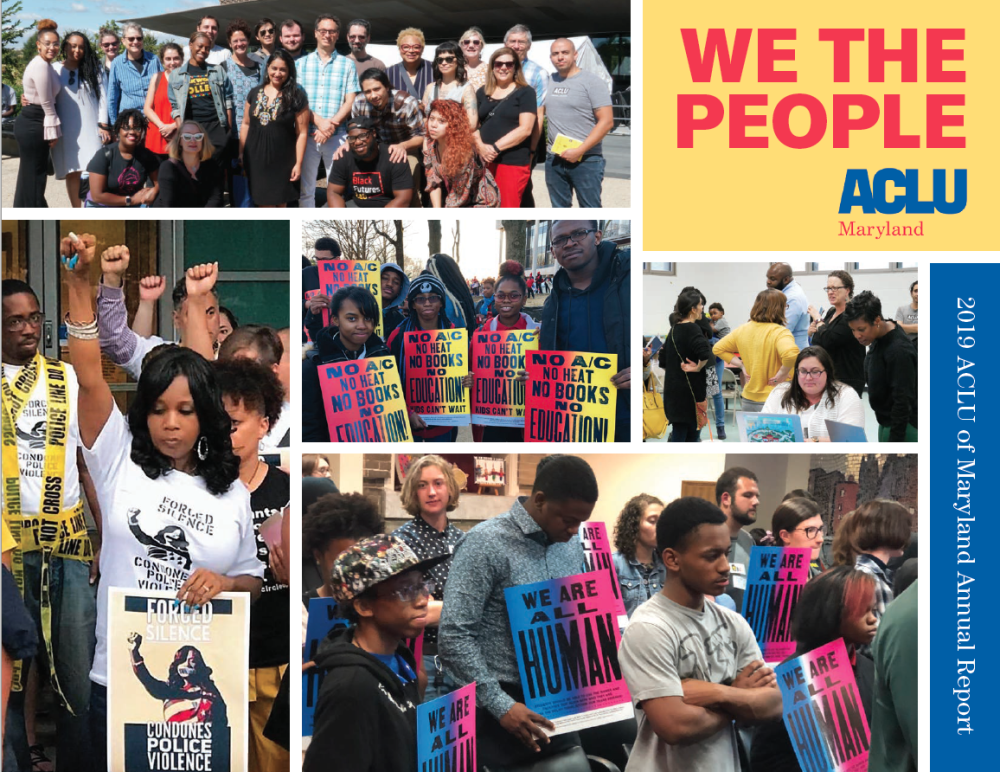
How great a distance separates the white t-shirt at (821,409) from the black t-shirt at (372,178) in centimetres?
151

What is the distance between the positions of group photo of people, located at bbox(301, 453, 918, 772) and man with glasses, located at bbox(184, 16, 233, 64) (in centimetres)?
146

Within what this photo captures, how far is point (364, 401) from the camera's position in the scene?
389 cm

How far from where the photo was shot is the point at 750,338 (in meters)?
3.87

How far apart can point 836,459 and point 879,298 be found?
1.94 feet

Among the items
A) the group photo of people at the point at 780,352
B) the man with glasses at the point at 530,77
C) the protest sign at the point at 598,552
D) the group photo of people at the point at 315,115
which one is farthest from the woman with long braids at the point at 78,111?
the protest sign at the point at 598,552

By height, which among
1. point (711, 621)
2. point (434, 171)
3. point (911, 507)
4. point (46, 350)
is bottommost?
point (711, 621)

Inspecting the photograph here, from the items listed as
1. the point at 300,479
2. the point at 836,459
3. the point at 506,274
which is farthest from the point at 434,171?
the point at 836,459

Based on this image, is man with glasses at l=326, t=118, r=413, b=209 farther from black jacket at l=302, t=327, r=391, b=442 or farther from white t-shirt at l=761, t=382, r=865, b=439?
white t-shirt at l=761, t=382, r=865, b=439

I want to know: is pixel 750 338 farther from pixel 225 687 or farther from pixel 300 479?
pixel 225 687

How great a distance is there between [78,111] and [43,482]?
131 cm

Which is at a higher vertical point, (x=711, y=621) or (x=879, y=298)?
(x=879, y=298)

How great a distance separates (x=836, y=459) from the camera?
3.90 metres

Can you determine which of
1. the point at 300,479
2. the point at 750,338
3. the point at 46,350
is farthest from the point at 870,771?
the point at 46,350

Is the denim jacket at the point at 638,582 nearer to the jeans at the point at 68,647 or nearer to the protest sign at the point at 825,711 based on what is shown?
the protest sign at the point at 825,711
